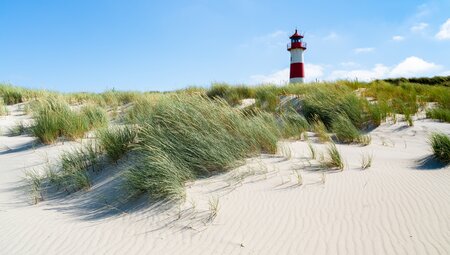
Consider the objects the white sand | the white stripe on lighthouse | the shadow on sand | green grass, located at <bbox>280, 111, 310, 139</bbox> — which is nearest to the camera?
the white sand

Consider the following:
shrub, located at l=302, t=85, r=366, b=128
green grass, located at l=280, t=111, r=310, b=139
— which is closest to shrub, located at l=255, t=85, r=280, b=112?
shrub, located at l=302, t=85, r=366, b=128

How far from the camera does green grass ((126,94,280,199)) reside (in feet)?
14.4

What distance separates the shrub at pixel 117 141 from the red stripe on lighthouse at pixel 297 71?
23.4 meters

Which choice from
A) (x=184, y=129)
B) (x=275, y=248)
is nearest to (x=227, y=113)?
(x=184, y=129)

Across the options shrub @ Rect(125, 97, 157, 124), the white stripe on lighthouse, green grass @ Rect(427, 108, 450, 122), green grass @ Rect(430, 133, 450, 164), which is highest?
the white stripe on lighthouse

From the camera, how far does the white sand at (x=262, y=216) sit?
316 cm

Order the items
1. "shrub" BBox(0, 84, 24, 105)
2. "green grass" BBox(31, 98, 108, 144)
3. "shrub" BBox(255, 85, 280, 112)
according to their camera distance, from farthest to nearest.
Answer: "shrub" BBox(0, 84, 24, 105) → "shrub" BBox(255, 85, 280, 112) → "green grass" BBox(31, 98, 108, 144)

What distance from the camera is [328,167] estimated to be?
5.12 metres

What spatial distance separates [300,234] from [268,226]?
0.33 metres

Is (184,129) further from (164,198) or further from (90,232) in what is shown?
(90,232)

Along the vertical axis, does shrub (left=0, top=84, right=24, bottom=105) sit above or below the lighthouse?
below

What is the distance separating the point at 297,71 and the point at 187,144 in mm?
24157

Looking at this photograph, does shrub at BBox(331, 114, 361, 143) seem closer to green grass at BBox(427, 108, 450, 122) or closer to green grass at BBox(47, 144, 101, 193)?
green grass at BBox(427, 108, 450, 122)

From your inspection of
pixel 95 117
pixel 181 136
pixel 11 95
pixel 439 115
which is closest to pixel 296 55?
pixel 439 115
